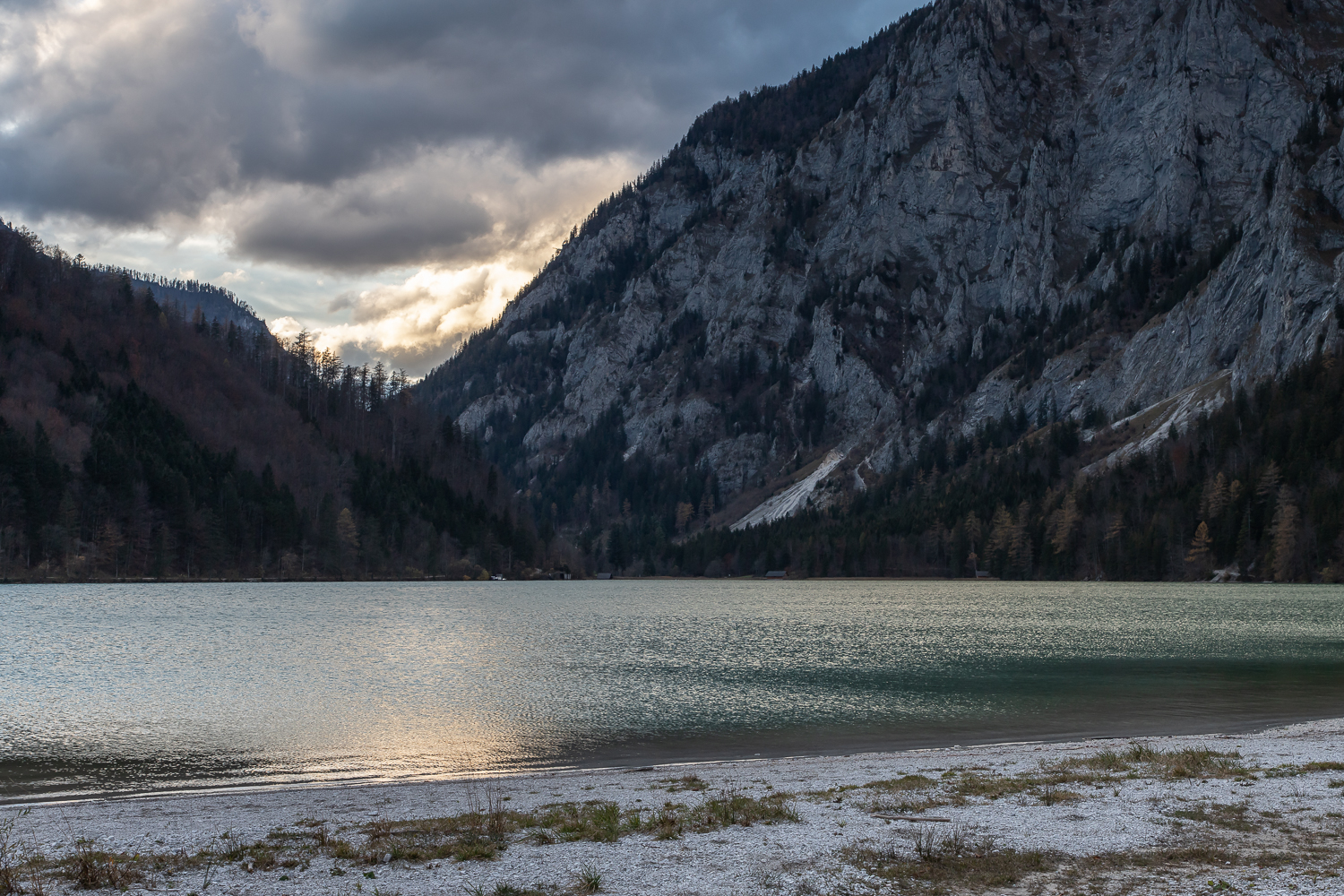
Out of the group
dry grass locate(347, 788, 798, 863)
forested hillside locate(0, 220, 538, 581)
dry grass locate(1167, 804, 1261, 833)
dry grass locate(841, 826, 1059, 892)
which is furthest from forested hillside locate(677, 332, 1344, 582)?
dry grass locate(841, 826, 1059, 892)

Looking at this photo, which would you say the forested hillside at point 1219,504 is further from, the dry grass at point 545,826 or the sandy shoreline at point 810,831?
the dry grass at point 545,826

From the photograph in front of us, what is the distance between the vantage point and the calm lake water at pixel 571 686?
103ft

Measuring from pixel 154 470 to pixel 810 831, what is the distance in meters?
162

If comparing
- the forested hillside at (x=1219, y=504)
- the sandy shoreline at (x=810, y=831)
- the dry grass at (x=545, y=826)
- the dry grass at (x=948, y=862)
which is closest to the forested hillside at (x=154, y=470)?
the forested hillside at (x=1219, y=504)

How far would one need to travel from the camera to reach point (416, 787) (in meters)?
25.0

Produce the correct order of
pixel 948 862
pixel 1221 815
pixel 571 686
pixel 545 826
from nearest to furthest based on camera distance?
pixel 948 862, pixel 1221 815, pixel 545 826, pixel 571 686

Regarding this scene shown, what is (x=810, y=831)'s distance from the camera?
1664 cm

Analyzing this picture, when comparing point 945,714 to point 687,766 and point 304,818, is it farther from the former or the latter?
point 304,818

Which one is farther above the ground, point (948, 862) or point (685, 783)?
point (948, 862)

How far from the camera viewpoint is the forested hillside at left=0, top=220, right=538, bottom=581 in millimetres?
137000

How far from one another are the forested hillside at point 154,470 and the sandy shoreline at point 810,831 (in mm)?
137063

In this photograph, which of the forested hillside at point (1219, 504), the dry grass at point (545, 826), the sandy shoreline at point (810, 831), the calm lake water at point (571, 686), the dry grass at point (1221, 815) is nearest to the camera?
the sandy shoreline at point (810, 831)

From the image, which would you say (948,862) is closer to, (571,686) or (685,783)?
(685,783)

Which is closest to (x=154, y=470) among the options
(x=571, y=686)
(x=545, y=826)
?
(x=571, y=686)
